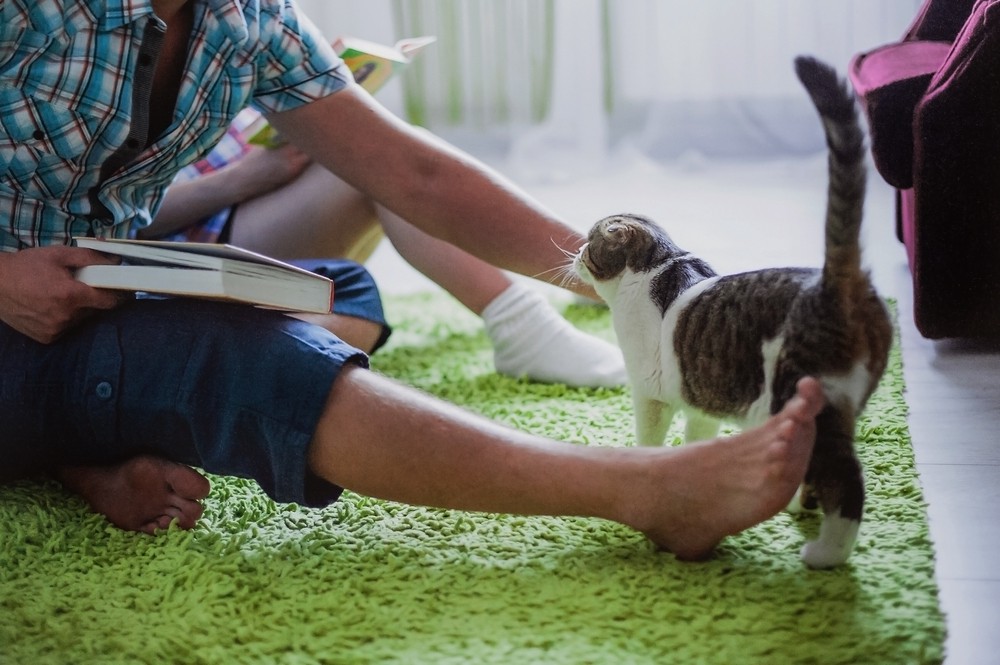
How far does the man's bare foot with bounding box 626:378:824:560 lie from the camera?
0.81 meters

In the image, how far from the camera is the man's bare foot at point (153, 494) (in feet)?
3.28

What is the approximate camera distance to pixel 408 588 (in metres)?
0.89

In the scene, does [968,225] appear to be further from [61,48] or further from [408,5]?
[408,5]

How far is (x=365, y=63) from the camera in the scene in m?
1.46

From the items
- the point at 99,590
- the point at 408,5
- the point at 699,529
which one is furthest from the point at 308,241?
the point at 408,5

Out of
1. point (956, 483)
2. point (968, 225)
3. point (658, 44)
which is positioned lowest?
point (956, 483)

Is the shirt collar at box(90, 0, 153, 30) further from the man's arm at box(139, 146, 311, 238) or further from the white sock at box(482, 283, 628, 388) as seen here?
the white sock at box(482, 283, 628, 388)

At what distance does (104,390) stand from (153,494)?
0.40ft

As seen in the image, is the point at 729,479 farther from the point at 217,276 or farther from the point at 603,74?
the point at 603,74

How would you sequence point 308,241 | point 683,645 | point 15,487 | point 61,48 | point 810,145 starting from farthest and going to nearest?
point 810,145, point 308,241, point 15,487, point 61,48, point 683,645

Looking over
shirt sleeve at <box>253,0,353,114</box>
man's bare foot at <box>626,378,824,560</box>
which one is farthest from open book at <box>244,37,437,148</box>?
man's bare foot at <box>626,378,824,560</box>

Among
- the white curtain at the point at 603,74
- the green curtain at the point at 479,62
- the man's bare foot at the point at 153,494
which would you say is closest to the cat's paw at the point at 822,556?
the man's bare foot at the point at 153,494

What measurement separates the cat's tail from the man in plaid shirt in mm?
98

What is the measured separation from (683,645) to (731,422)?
0.85 feet
